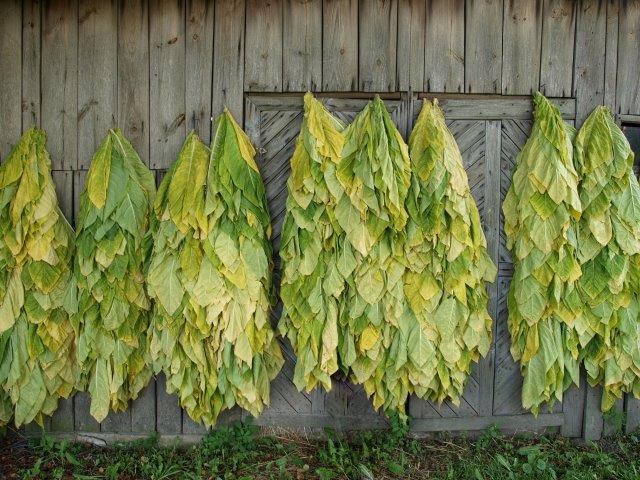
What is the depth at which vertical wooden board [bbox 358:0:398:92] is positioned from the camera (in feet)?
12.1

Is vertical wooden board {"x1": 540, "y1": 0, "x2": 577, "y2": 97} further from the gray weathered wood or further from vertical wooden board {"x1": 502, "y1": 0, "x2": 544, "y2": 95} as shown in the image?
the gray weathered wood

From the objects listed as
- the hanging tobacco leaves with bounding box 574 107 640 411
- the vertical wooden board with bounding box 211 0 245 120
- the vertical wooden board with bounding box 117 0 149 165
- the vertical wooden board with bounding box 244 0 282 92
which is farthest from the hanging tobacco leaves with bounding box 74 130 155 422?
the hanging tobacco leaves with bounding box 574 107 640 411

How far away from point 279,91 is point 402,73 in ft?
2.62

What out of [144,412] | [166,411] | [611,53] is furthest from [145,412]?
[611,53]

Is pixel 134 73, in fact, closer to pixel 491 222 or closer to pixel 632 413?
pixel 491 222

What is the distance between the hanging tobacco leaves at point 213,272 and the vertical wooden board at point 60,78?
→ 759mm

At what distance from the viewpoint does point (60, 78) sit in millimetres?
3684

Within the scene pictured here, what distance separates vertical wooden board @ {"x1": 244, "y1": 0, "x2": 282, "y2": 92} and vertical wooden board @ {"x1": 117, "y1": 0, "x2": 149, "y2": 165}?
25.7 inches

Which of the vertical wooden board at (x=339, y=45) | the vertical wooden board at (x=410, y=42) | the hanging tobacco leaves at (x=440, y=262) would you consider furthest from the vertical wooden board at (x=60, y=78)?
the hanging tobacco leaves at (x=440, y=262)

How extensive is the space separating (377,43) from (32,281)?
2.62 meters

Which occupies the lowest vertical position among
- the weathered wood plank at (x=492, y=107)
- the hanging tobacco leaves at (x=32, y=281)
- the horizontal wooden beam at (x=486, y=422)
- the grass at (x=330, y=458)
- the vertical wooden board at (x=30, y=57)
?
the grass at (x=330, y=458)

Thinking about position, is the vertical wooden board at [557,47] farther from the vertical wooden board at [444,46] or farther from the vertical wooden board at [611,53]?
the vertical wooden board at [444,46]

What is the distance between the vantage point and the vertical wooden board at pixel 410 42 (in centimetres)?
370

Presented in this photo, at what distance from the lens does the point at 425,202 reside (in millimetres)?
3521
